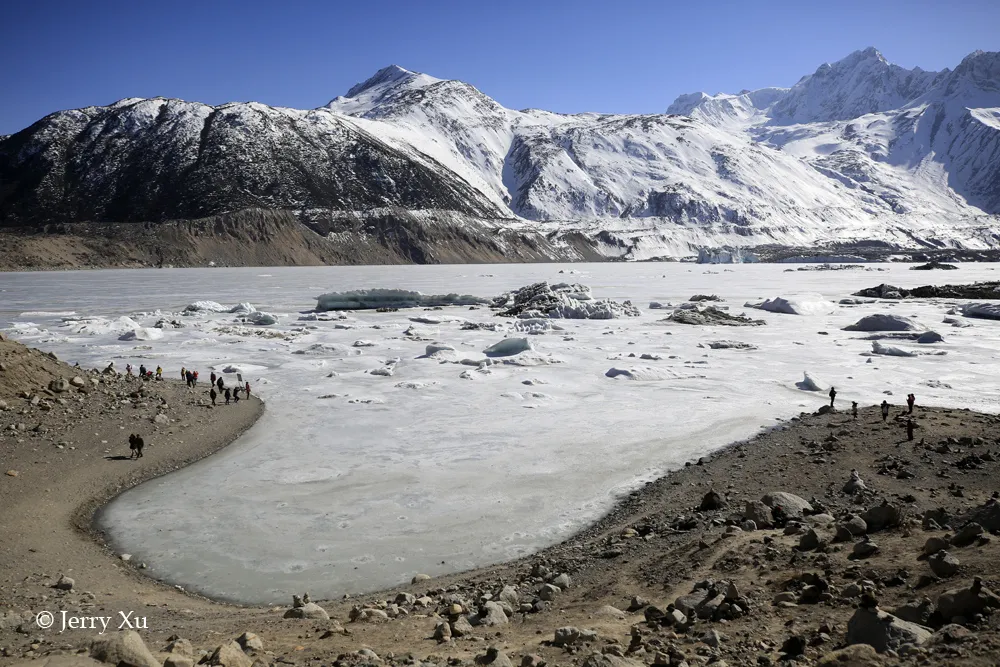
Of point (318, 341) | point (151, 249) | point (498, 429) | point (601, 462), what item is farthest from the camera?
point (151, 249)

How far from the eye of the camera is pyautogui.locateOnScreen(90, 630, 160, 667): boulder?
552 cm

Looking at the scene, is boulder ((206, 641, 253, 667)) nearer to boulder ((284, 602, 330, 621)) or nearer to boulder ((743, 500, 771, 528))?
boulder ((284, 602, 330, 621))

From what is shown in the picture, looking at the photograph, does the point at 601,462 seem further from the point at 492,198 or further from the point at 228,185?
the point at 492,198

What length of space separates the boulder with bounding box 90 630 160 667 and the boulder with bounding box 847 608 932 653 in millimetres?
5044

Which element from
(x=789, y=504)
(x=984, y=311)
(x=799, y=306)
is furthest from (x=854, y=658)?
(x=984, y=311)

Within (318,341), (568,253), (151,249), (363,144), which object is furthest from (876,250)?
(318,341)

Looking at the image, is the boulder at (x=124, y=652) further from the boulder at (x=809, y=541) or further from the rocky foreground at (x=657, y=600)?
the boulder at (x=809, y=541)

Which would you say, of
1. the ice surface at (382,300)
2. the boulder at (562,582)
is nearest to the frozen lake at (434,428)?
the boulder at (562,582)

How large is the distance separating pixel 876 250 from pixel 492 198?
108 m

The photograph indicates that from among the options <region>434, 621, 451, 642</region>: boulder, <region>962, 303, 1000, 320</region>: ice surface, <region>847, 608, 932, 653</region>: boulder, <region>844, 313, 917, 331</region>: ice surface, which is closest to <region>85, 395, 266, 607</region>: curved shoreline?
<region>434, 621, 451, 642</region>: boulder

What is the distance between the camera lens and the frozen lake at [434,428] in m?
10.3

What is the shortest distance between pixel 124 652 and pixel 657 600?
5.12m

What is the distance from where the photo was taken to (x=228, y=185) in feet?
444

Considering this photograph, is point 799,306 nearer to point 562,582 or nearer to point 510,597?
point 562,582
